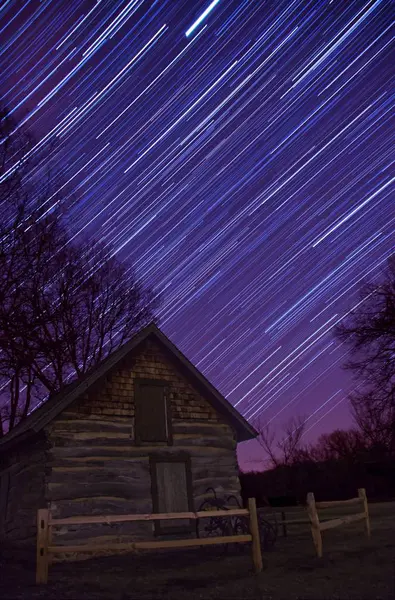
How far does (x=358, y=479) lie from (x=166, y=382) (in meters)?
25.6

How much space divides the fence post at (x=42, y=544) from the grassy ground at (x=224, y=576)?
10.2 inches

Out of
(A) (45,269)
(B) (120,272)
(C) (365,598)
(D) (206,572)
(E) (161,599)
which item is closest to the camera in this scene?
(C) (365,598)

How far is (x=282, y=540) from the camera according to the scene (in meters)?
17.8

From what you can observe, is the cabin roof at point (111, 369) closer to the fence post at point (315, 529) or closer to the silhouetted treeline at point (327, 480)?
the fence post at point (315, 529)

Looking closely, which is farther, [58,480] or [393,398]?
[393,398]

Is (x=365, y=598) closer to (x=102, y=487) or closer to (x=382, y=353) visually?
(x=102, y=487)

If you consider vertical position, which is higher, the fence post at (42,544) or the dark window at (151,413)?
the dark window at (151,413)

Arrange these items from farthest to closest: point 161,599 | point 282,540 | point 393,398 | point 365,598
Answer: point 393,398 → point 282,540 → point 161,599 → point 365,598

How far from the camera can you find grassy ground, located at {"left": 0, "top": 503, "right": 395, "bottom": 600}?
9.02m

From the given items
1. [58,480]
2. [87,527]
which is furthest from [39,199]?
[87,527]

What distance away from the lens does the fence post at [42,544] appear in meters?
10.0

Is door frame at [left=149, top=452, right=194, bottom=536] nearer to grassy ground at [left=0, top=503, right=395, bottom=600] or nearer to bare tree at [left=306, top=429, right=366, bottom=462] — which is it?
grassy ground at [left=0, top=503, right=395, bottom=600]

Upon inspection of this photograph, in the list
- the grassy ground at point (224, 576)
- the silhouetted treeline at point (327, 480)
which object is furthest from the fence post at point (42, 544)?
the silhouetted treeline at point (327, 480)

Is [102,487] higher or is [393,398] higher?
[393,398]
